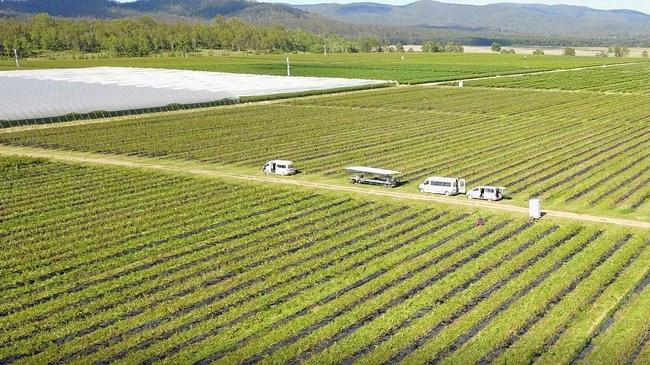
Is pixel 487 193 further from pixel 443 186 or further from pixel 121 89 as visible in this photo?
pixel 121 89

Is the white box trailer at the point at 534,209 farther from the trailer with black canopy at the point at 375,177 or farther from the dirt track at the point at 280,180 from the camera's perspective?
the trailer with black canopy at the point at 375,177

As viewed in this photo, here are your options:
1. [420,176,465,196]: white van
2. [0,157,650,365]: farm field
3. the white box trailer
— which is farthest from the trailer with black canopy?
the white box trailer

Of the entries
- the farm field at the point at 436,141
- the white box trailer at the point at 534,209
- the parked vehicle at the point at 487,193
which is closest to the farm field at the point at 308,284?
the white box trailer at the point at 534,209

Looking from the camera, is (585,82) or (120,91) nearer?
(120,91)

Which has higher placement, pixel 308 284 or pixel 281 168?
pixel 281 168

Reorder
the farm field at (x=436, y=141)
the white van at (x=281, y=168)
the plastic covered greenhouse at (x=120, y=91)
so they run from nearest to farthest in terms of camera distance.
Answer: the farm field at (x=436, y=141) → the white van at (x=281, y=168) → the plastic covered greenhouse at (x=120, y=91)

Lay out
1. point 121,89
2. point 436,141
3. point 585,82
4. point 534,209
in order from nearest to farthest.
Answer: point 534,209, point 436,141, point 121,89, point 585,82

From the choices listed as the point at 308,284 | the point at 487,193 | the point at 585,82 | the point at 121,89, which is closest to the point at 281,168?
the point at 487,193
